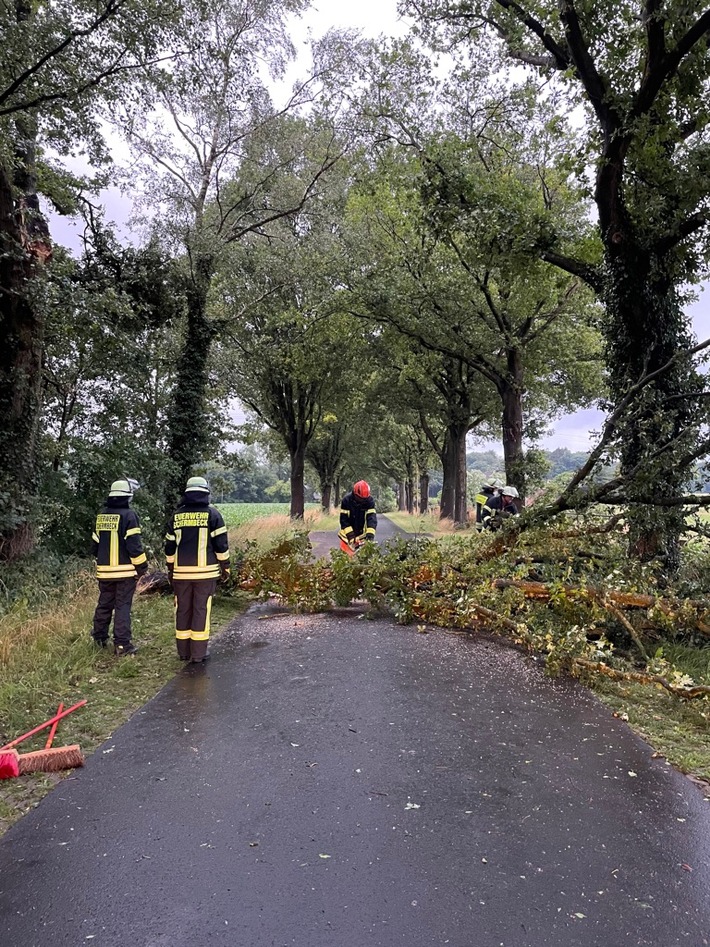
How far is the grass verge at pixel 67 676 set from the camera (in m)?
3.96

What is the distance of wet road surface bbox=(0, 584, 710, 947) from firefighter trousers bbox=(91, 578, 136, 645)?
4.89ft

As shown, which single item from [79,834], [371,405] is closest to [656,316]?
[79,834]

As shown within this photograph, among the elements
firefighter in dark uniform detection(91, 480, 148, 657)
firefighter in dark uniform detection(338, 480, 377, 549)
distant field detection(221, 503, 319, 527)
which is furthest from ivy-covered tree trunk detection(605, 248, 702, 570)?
distant field detection(221, 503, 319, 527)

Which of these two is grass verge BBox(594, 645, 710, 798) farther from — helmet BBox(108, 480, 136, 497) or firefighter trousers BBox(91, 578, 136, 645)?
helmet BBox(108, 480, 136, 497)

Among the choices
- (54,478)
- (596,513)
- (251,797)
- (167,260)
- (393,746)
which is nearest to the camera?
(251,797)

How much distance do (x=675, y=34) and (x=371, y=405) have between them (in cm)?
1924

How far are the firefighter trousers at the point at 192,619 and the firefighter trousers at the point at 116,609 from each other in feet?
1.95

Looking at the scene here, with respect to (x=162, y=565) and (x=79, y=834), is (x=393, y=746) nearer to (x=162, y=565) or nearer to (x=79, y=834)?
(x=79, y=834)

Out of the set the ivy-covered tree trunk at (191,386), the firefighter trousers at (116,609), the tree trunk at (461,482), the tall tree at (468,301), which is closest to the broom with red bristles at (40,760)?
the firefighter trousers at (116,609)

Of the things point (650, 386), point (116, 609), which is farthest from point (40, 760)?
point (650, 386)

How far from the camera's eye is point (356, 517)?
33.6 ft

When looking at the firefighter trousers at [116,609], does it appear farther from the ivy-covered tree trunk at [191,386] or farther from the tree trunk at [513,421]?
the tree trunk at [513,421]

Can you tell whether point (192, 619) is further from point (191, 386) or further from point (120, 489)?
point (191, 386)

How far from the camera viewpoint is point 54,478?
35.3ft
